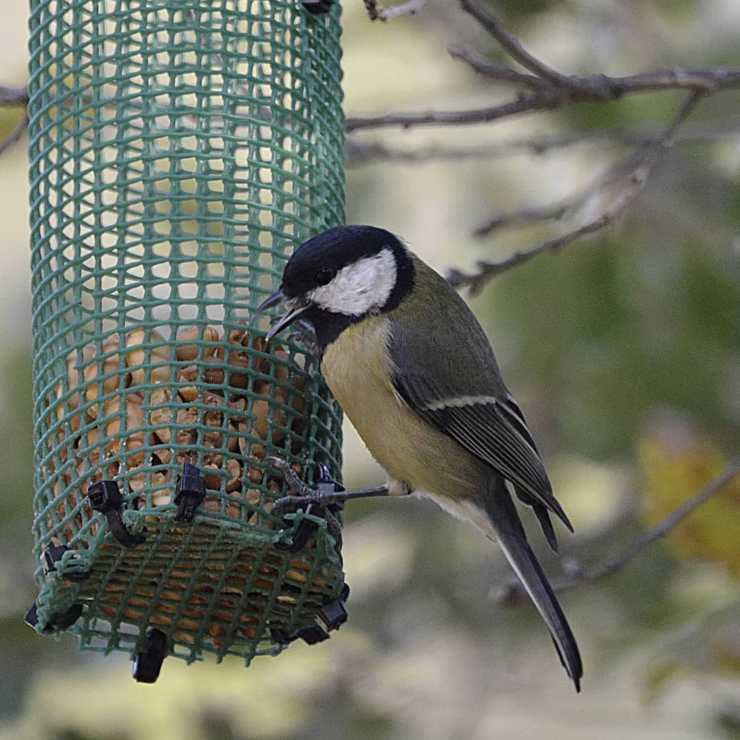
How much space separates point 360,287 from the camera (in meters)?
4.14

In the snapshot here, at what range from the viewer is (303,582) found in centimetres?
378

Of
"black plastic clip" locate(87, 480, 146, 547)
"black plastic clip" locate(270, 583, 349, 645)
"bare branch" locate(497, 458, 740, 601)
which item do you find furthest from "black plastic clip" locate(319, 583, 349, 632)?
"black plastic clip" locate(87, 480, 146, 547)

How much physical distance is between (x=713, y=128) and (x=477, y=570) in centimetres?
193

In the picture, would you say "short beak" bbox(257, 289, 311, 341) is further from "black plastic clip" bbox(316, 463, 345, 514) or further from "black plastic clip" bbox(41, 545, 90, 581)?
"black plastic clip" bbox(41, 545, 90, 581)

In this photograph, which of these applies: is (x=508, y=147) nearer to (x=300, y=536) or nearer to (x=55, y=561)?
(x=300, y=536)

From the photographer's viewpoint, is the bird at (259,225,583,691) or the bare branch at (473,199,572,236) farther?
the bare branch at (473,199,572,236)

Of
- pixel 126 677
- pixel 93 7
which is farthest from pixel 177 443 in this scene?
pixel 126 677

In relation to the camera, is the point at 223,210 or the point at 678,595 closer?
the point at 223,210

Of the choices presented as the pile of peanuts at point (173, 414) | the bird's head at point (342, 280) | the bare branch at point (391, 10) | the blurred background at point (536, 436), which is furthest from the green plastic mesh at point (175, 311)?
the blurred background at point (536, 436)

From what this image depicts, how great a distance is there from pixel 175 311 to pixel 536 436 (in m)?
2.62

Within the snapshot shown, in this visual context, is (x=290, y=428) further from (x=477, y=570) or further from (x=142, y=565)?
(x=477, y=570)

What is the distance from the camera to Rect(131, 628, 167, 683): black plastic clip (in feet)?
12.7

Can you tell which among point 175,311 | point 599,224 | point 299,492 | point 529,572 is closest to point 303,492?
point 299,492

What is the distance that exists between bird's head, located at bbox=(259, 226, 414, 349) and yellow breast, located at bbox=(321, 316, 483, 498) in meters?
0.05
